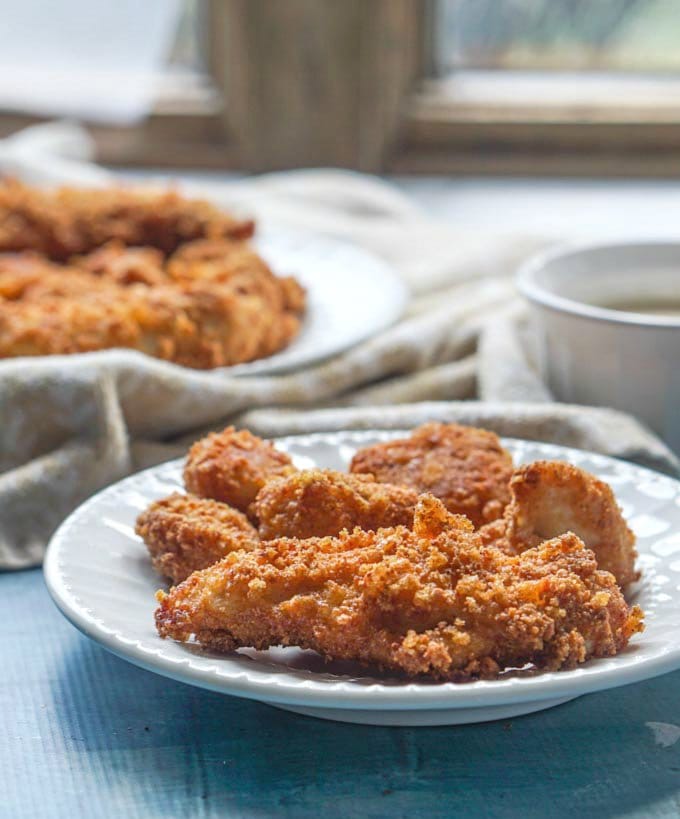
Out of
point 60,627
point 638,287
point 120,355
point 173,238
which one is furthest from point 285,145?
point 60,627

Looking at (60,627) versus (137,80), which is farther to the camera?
(137,80)

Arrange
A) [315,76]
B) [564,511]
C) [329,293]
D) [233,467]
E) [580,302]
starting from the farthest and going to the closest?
[315,76], [329,293], [580,302], [233,467], [564,511]

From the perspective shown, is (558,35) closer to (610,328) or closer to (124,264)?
(124,264)

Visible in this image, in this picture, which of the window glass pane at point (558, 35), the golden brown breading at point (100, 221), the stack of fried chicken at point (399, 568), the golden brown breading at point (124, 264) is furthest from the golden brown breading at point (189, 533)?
the window glass pane at point (558, 35)

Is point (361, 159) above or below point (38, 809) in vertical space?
below

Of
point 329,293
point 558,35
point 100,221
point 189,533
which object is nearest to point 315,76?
point 558,35

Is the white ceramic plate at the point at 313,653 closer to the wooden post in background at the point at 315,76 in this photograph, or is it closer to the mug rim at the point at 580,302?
the mug rim at the point at 580,302

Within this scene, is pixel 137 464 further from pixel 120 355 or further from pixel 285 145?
pixel 285 145
